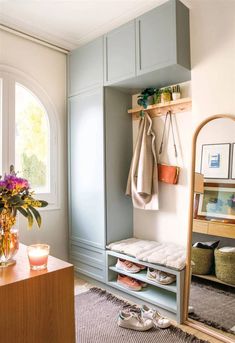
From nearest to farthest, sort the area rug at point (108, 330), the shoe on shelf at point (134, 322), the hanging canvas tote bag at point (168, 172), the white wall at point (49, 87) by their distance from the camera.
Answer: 1. the area rug at point (108, 330)
2. the shoe on shelf at point (134, 322)
3. the hanging canvas tote bag at point (168, 172)
4. the white wall at point (49, 87)

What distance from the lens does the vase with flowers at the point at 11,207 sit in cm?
135

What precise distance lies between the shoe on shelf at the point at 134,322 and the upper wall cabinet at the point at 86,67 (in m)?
2.11

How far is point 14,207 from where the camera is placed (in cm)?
137

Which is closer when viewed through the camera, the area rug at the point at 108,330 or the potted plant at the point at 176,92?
the area rug at the point at 108,330

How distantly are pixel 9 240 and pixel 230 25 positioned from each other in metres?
2.18

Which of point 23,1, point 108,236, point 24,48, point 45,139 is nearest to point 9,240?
point 108,236

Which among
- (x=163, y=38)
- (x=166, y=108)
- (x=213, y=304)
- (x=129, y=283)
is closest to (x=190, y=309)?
(x=213, y=304)

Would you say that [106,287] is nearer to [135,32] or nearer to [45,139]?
[45,139]

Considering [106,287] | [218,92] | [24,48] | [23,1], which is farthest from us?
[24,48]

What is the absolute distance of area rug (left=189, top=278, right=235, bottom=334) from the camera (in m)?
1.88

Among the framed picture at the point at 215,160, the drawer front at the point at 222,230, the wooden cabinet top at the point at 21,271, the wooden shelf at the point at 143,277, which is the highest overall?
the framed picture at the point at 215,160

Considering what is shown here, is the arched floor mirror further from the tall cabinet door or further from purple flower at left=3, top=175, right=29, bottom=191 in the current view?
purple flower at left=3, top=175, right=29, bottom=191

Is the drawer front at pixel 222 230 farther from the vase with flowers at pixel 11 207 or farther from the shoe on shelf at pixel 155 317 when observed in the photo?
the vase with flowers at pixel 11 207

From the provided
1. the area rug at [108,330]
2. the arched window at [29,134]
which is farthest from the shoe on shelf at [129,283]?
the arched window at [29,134]
